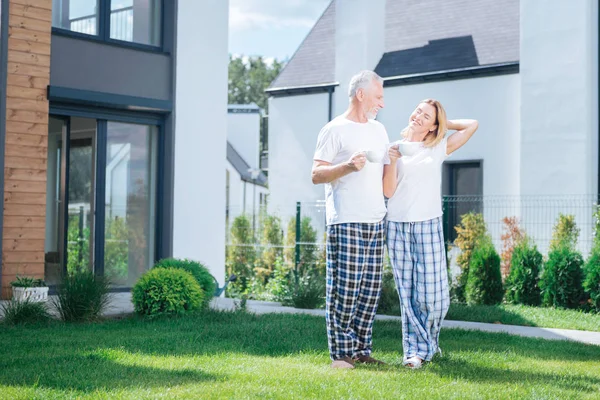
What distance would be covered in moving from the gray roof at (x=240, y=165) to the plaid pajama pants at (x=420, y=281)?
96.7 ft

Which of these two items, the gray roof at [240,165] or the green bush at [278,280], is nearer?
the green bush at [278,280]

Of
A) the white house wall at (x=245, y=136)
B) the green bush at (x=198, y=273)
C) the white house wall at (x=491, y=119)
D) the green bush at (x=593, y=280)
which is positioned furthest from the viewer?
the white house wall at (x=245, y=136)

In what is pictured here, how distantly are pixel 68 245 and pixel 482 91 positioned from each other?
28.6 feet

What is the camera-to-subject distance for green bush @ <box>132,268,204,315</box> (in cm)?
852

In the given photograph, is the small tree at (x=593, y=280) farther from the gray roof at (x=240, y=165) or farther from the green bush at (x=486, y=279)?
the gray roof at (x=240, y=165)

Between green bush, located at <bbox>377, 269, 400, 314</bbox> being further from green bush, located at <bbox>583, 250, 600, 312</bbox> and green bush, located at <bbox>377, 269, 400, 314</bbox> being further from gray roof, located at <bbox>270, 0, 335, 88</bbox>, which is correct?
gray roof, located at <bbox>270, 0, 335, 88</bbox>

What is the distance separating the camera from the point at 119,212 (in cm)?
1152

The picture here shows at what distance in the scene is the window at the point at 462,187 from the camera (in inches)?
643

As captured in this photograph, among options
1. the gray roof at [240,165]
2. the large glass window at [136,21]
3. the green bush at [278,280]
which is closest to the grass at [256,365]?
the large glass window at [136,21]

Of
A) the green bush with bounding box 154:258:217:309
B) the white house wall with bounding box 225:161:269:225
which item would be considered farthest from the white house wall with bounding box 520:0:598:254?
the white house wall with bounding box 225:161:269:225

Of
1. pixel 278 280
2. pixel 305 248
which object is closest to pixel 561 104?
pixel 305 248

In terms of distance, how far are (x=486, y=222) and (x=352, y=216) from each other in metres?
10.2

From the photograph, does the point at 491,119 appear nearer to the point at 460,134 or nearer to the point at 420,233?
the point at 460,134

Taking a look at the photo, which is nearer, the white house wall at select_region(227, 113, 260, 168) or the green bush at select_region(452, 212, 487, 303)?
the green bush at select_region(452, 212, 487, 303)
